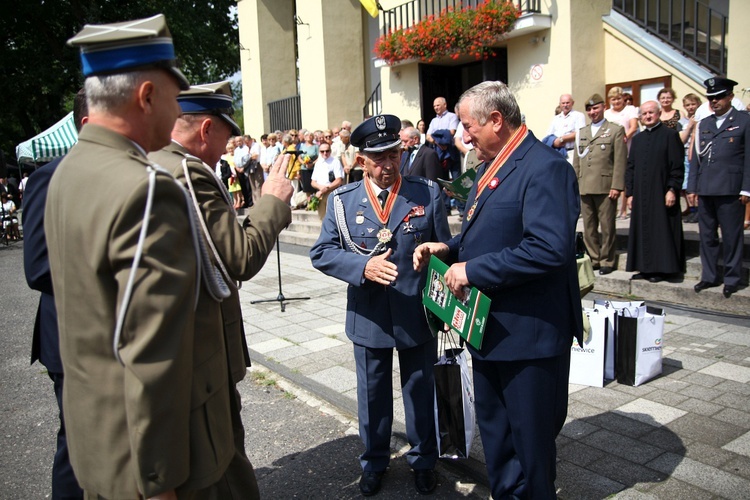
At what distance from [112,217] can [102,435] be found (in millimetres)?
651

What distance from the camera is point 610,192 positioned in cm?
765

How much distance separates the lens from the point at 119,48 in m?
1.72

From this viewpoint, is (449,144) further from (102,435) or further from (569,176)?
(102,435)

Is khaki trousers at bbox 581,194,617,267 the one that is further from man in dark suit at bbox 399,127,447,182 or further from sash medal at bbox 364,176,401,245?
sash medal at bbox 364,176,401,245

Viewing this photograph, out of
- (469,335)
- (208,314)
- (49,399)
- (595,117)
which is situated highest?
(595,117)

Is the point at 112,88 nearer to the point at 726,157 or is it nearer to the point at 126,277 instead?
the point at 126,277

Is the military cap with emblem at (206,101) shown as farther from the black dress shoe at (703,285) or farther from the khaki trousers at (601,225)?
the khaki trousers at (601,225)

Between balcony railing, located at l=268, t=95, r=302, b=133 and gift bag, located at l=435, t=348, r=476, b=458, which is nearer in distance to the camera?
gift bag, located at l=435, t=348, r=476, b=458

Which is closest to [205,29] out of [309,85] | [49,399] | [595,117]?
[309,85]

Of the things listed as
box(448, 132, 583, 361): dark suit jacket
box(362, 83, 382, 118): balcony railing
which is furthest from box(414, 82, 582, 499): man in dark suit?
box(362, 83, 382, 118): balcony railing

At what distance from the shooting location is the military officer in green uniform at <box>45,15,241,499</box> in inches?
65.1

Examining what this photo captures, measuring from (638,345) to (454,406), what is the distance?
196cm

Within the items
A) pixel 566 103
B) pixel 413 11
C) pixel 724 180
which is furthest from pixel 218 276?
pixel 413 11

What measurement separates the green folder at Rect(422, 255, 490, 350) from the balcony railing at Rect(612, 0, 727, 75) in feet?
30.3
